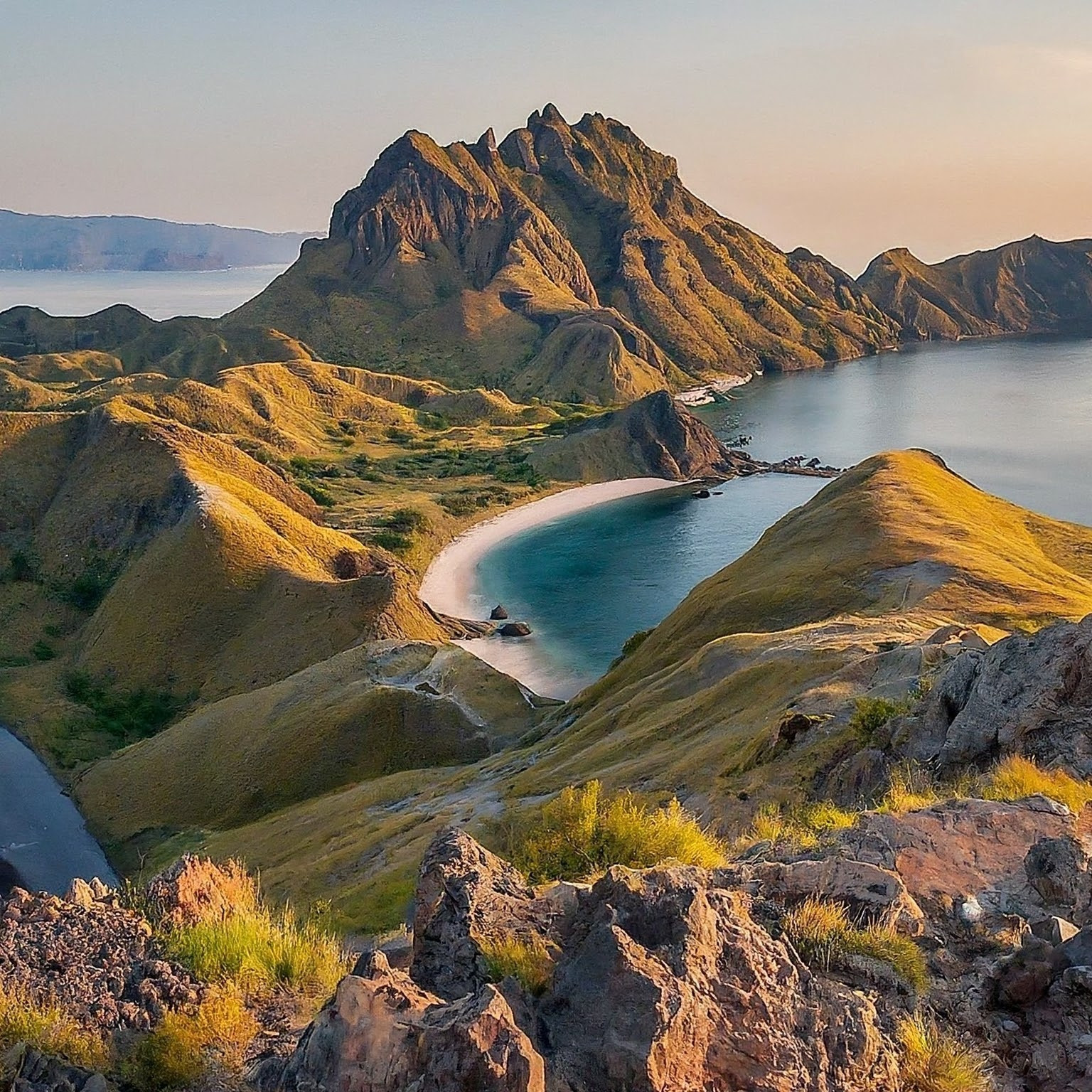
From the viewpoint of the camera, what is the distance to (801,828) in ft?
49.0

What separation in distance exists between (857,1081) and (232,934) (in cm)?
597

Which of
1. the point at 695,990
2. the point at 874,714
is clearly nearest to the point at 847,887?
the point at 695,990

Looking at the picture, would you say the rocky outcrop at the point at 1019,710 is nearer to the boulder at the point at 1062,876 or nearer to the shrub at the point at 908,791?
the shrub at the point at 908,791

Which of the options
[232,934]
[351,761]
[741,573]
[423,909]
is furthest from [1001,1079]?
[741,573]

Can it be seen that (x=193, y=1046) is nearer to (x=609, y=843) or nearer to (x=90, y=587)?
(x=609, y=843)

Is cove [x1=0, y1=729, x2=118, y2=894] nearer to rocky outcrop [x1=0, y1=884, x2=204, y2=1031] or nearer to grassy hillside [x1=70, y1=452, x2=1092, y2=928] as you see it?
grassy hillside [x1=70, y1=452, x2=1092, y2=928]

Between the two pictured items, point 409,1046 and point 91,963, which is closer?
point 409,1046

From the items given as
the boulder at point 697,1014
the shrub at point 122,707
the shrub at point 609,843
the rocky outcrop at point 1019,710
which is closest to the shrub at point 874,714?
the rocky outcrop at point 1019,710

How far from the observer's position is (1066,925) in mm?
8875

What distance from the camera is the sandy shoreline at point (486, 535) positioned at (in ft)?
346

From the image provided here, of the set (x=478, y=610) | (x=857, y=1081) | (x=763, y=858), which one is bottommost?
(x=478, y=610)

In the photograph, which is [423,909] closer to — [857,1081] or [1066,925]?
[857,1081]

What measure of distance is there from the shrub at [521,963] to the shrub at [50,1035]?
333 cm

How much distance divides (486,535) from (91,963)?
122 meters
